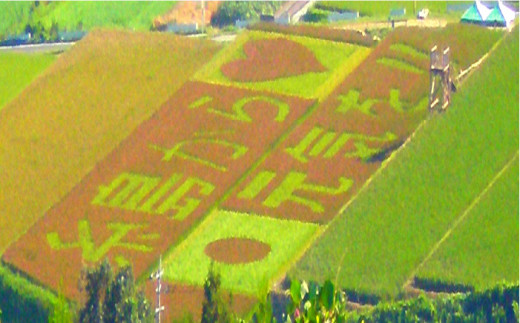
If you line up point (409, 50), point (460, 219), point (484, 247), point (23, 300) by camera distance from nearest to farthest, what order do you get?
1. point (484, 247)
2. point (460, 219)
3. point (23, 300)
4. point (409, 50)

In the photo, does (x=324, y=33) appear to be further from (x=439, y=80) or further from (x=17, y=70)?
(x=17, y=70)

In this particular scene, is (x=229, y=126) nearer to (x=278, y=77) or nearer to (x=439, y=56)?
(x=278, y=77)

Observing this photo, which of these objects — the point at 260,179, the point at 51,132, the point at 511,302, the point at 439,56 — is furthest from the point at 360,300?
the point at 51,132

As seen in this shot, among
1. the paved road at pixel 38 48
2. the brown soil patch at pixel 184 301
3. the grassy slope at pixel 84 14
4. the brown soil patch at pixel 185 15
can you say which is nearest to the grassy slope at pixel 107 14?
the grassy slope at pixel 84 14

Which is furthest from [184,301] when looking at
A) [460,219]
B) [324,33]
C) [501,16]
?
[501,16]

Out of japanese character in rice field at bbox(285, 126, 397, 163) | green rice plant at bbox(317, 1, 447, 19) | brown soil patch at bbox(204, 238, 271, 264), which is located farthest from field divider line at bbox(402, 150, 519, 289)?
green rice plant at bbox(317, 1, 447, 19)

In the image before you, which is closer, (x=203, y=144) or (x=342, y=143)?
(x=342, y=143)
